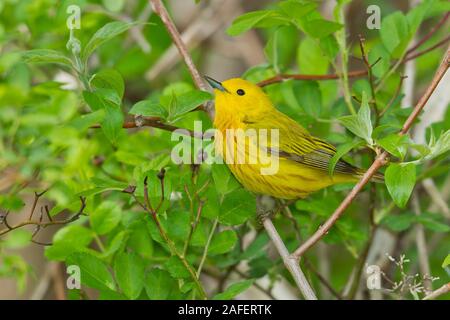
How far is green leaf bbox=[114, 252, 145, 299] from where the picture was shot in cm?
274

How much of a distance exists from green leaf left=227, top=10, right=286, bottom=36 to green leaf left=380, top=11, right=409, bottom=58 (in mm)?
510

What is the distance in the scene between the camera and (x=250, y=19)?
2.89 metres

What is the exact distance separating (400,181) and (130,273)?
105 centimetres

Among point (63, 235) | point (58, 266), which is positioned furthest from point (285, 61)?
point (63, 235)

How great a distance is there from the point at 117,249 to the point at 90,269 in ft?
0.62

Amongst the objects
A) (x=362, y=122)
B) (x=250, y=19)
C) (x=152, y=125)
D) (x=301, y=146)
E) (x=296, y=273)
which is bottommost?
(x=296, y=273)

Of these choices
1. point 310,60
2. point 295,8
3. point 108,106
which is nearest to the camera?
point 108,106

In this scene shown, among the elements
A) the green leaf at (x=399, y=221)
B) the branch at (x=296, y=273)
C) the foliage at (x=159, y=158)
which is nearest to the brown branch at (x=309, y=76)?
the foliage at (x=159, y=158)

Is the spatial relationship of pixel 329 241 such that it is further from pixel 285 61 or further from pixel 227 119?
pixel 285 61

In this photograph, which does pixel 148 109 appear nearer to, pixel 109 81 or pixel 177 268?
pixel 109 81

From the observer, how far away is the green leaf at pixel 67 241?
2.96 meters

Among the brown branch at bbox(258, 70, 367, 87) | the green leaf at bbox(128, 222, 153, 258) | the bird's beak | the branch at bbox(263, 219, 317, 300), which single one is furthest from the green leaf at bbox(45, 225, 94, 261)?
the brown branch at bbox(258, 70, 367, 87)

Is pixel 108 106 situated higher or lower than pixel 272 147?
lower

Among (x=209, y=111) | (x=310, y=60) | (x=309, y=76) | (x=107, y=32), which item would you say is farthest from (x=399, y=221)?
(x=107, y=32)
